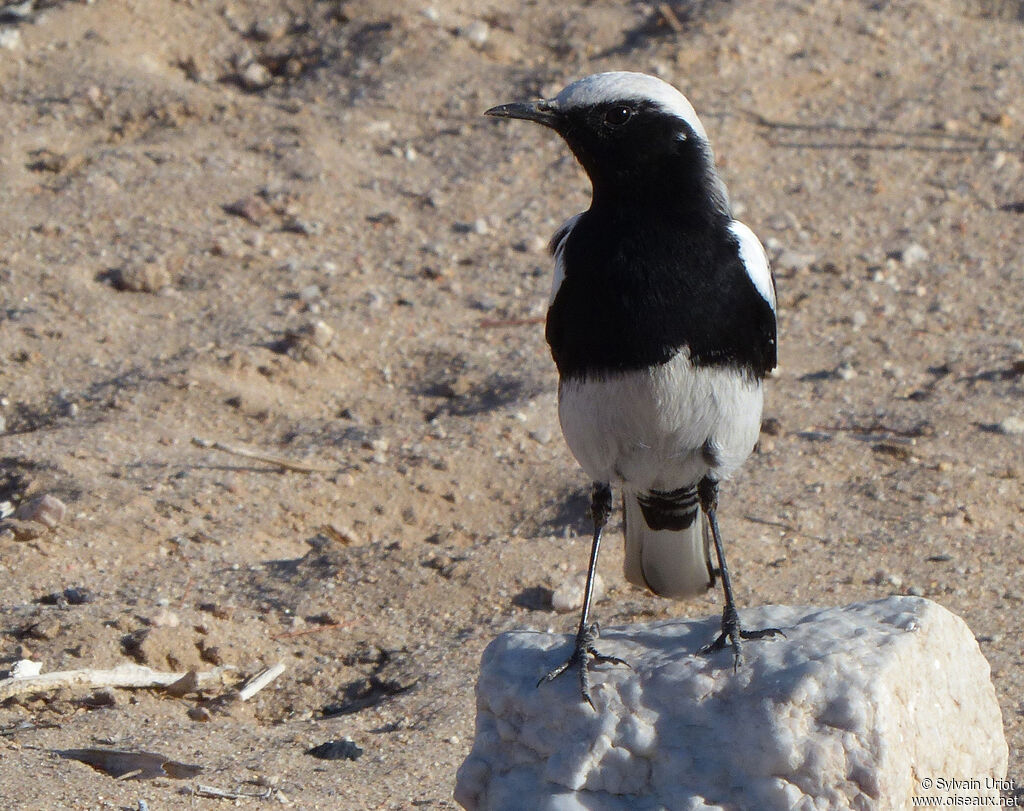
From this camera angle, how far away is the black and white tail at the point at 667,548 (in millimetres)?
4531

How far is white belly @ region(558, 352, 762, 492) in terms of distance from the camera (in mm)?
3996

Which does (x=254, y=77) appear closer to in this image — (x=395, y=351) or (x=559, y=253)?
(x=395, y=351)

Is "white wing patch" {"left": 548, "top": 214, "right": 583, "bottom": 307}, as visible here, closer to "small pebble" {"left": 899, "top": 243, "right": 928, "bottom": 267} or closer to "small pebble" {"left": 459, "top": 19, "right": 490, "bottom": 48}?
→ "small pebble" {"left": 899, "top": 243, "right": 928, "bottom": 267}

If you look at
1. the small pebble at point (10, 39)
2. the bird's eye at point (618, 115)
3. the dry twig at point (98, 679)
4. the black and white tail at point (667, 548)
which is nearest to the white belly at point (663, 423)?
the black and white tail at point (667, 548)

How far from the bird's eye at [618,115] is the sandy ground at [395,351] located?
179 centimetres

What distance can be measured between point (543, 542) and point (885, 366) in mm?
2297

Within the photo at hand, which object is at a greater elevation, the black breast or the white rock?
the black breast

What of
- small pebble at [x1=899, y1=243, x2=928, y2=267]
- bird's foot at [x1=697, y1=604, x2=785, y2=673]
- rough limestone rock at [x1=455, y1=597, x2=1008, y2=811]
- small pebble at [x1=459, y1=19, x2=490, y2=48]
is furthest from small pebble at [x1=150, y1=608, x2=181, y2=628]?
small pebble at [x1=459, y1=19, x2=490, y2=48]

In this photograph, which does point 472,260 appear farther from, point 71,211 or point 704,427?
point 704,427

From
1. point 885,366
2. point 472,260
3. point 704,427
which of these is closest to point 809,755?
point 704,427

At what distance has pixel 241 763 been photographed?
4059 mm

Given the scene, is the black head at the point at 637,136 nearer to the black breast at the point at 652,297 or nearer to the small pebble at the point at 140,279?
the black breast at the point at 652,297

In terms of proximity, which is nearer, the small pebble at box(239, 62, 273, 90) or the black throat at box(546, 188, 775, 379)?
the black throat at box(546, 188, 775, 379)

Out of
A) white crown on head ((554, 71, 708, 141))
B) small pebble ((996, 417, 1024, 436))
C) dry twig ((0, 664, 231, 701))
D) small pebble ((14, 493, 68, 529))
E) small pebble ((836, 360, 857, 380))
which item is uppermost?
white crown on head ((554, 71, 708, 141))
